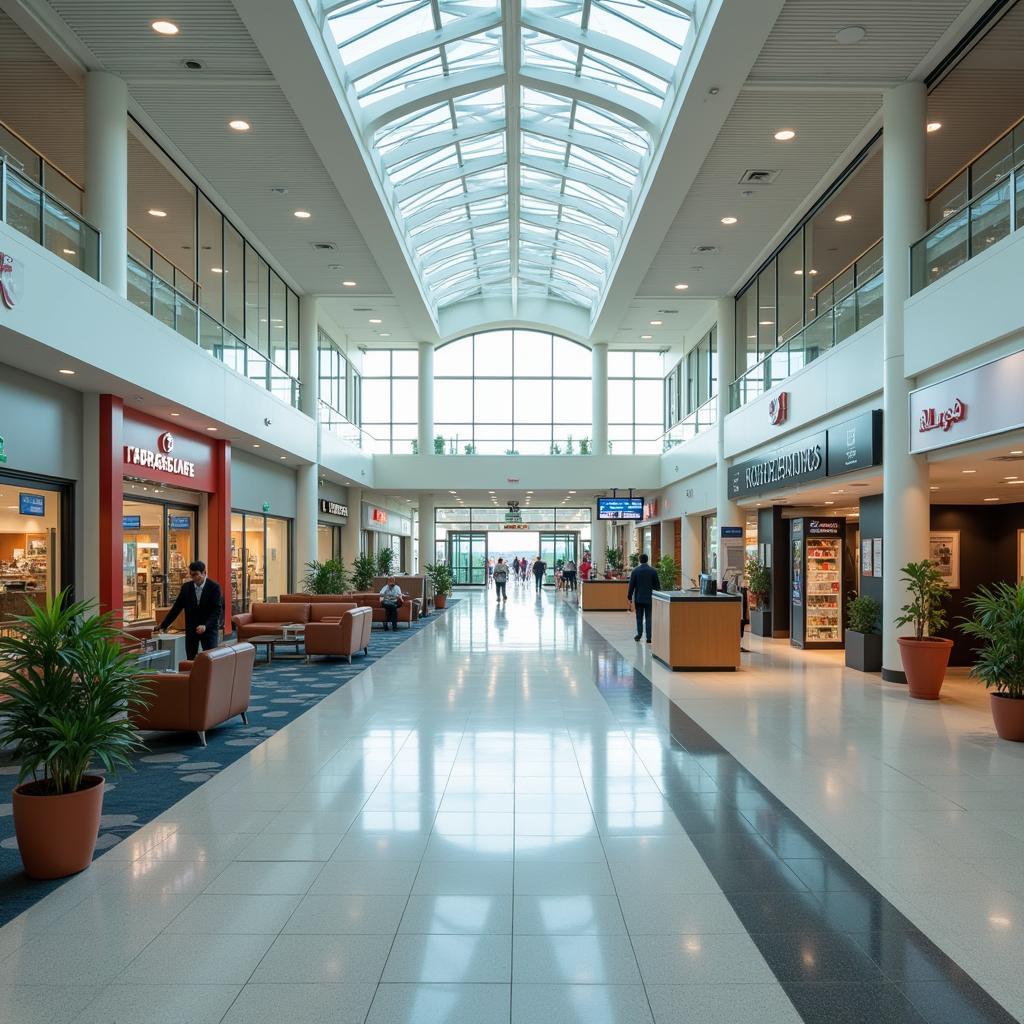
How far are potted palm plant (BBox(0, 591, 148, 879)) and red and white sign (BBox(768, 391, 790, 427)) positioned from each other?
41.0 ft

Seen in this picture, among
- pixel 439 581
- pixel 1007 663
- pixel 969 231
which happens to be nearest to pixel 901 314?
pixel 969 231

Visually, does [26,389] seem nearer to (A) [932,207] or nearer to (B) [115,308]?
(B) [115,308]

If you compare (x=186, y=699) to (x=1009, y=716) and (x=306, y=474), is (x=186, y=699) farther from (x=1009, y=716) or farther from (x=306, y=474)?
(x=306, y=474)

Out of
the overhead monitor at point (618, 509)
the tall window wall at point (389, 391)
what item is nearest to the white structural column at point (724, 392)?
the overhead monitor at point (618, 509)

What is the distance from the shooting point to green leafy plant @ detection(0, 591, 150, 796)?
4258 mm

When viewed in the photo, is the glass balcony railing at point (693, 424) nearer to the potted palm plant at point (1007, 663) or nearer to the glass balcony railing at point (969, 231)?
the glass balcony railing at point (969, 231)

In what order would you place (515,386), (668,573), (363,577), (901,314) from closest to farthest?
1. (901,314)
2. (668,573)
3. (363,577)
4. (515,386)

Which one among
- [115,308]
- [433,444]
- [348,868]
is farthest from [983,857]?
[433,444]

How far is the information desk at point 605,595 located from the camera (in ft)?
79.4

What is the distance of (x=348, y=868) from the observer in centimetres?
436

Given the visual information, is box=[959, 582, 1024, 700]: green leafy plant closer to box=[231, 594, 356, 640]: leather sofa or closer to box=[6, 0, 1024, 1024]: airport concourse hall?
box=[6, 0, 1024, 1024]: airport concourse hall

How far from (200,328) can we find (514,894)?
11.8 meters

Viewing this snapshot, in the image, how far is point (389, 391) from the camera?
3203cm

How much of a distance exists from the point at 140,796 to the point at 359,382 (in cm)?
2584
